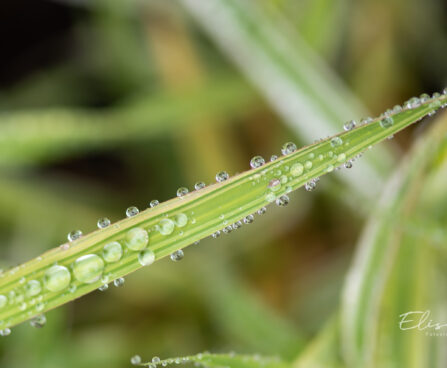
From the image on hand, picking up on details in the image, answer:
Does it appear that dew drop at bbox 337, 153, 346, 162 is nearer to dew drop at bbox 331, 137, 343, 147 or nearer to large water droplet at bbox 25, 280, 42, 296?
A: dew drop at bbox 331, 137, 343, 147

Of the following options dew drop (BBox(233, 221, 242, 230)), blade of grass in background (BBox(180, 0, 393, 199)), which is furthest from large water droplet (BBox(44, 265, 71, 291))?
blade of grass in background (BBox(180, 0, 393, 199))

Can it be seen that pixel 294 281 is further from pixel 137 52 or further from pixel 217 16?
pixel 137 52

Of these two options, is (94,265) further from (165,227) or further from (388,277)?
(388,277)

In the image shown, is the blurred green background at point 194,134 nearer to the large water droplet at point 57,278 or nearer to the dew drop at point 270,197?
the dew drop at point 270,197

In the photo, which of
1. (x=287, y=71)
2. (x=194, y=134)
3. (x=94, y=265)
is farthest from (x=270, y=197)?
(x=194, y=134)

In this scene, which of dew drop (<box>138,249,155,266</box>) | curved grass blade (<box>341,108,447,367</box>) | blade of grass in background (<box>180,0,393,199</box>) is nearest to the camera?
dew drop (<box>138,249,155,266</box>)

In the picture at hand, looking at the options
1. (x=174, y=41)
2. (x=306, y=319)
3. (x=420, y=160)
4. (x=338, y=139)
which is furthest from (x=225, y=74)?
(x=338, y=139)
